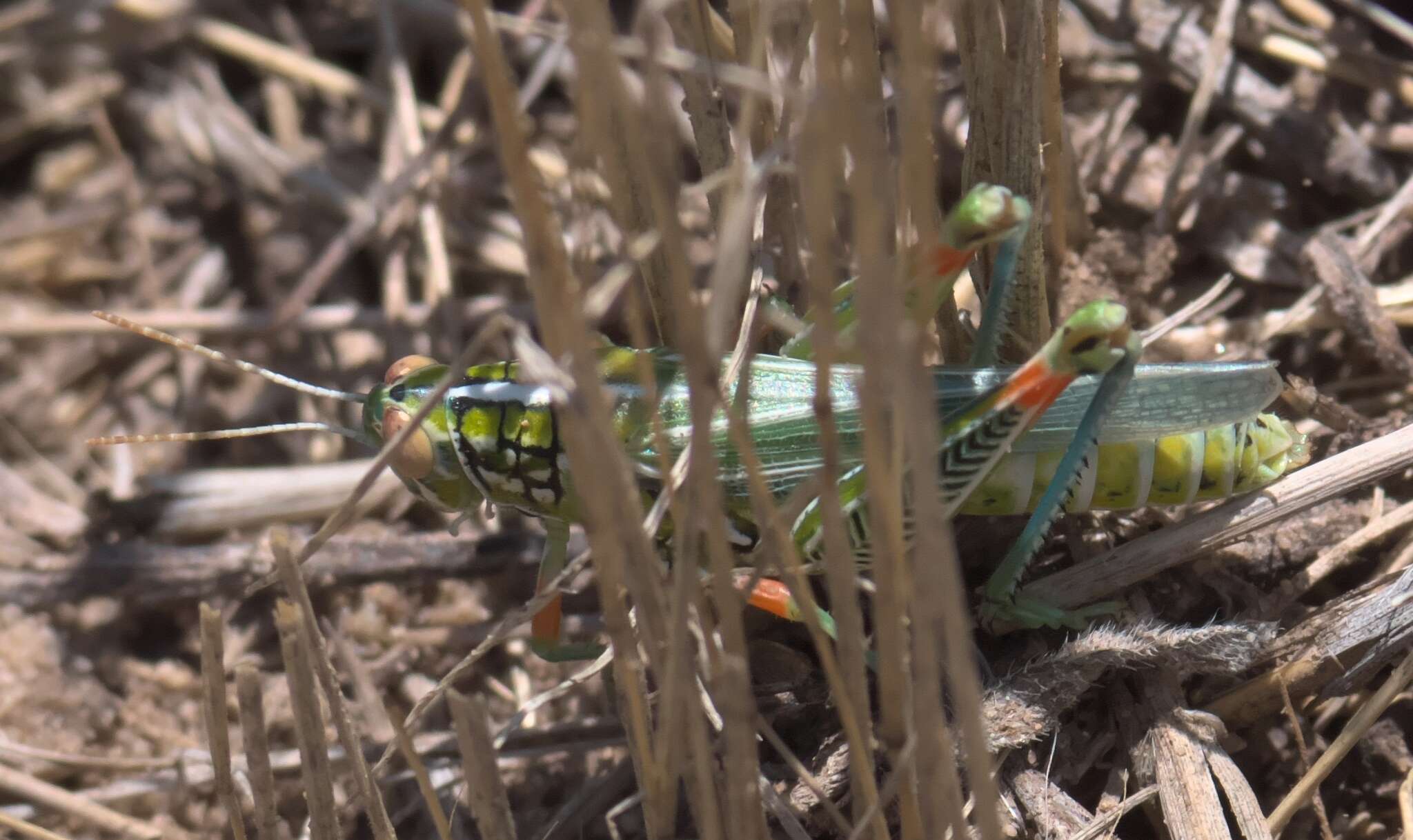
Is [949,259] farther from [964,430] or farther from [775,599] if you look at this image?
[775,599]

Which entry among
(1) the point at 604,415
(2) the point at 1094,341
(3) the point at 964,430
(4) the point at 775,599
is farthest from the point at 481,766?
(2) the point at 1094,341

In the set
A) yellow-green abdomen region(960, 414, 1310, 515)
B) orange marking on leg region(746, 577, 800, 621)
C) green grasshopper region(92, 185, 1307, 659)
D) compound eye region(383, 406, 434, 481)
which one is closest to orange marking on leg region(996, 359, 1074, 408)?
green grasshopper region(92, 185, 1307, 659)

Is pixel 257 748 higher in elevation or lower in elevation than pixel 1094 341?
lower

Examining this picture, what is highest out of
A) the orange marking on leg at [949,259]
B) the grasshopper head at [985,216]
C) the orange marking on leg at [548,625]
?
the grasshopper head at [985,216]

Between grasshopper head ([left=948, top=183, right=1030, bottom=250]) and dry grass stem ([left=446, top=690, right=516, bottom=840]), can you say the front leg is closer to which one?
dry grass stem ([left=446, top=690, right=516, bottom=840])

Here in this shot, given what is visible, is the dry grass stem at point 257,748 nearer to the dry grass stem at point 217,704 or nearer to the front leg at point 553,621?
the dry grass stem at point 217,704

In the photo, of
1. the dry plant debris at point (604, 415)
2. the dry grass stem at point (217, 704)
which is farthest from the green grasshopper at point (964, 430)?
the dry grass stem at point (217, 704)

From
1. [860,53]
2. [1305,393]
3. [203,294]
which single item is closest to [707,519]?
[860,53]

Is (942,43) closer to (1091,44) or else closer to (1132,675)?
(1091,44)
